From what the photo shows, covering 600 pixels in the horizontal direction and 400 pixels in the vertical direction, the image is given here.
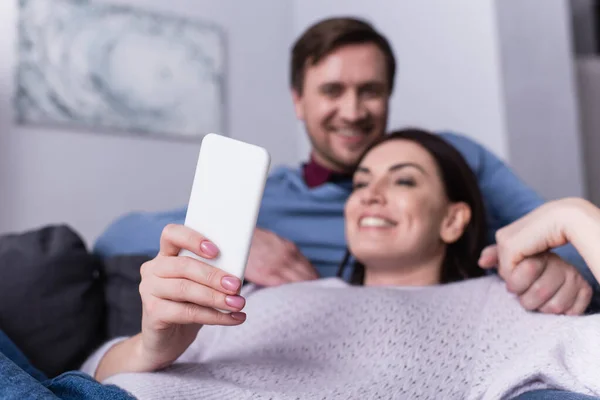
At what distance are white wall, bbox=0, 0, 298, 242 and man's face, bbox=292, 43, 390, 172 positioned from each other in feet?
4.00

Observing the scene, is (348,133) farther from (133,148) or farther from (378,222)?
(133,148)

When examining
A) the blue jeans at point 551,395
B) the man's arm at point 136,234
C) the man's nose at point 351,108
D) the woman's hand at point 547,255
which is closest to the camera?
the blue jeans at point 551,395

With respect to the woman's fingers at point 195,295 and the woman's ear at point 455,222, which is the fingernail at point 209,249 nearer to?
the woman's fingers at point 195,295

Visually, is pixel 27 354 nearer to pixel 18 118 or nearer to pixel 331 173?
pixel 331 173

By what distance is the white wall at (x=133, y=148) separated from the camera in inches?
96.0

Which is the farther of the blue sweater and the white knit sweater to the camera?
the blue sweater

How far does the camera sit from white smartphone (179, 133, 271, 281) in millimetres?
663

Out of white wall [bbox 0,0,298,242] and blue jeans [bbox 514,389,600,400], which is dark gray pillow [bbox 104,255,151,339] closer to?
blue jeans [bbox 514,389,600,400]

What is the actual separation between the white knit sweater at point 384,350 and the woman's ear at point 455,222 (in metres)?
0.20

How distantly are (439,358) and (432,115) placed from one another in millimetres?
1742

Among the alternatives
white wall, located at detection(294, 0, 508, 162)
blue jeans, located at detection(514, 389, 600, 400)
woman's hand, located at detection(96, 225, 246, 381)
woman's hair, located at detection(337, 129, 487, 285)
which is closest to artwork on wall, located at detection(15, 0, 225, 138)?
white wall, located at detection(294, 0, 508, 162)

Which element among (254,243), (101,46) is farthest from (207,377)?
Answer: (101,46)

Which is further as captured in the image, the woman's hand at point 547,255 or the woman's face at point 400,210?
the woman's face at point 400,210

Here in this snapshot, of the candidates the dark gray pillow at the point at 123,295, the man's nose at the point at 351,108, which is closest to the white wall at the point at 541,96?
the man's nose at the point at 351,108
